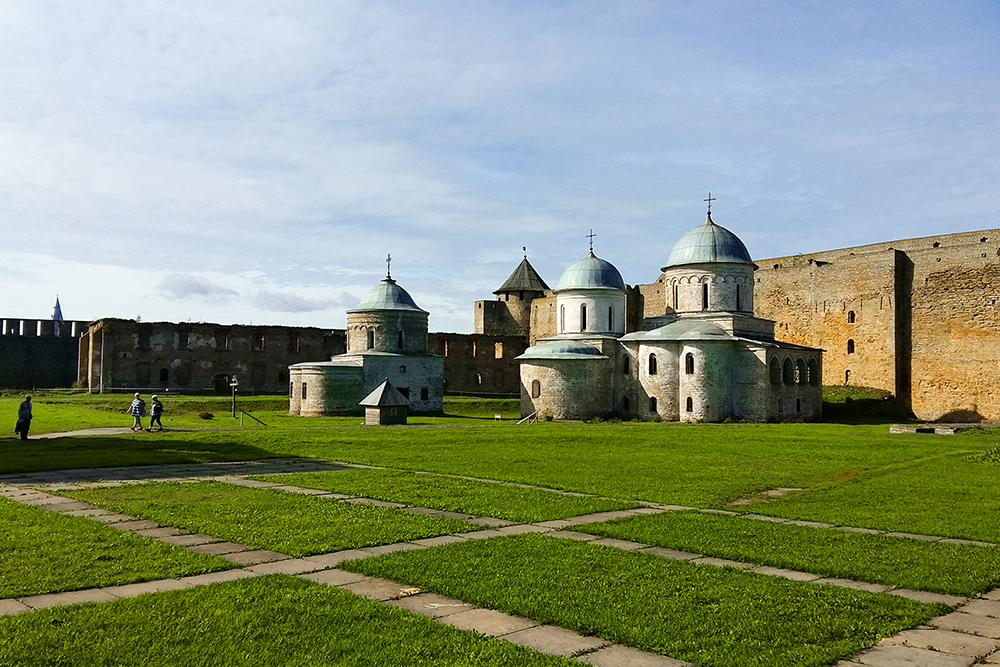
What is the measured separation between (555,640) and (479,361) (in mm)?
45538

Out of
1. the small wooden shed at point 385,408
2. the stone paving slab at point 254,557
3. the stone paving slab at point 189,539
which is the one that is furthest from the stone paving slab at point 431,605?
the small wooden shed at point 385,408

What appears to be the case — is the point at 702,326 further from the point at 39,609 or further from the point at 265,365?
the point at 39,609

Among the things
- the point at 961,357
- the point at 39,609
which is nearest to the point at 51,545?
the point at 39,609

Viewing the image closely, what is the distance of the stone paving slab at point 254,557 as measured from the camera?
6.97 metres

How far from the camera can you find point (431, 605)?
19.0ft

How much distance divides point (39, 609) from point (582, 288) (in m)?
32.5

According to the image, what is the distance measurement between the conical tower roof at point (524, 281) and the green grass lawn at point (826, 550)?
4651 cm

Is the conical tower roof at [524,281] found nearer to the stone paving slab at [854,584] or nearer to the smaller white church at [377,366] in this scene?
the smaller white church at [377,366]

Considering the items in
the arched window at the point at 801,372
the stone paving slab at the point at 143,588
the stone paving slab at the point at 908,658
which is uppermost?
the arched window at the point at 801,372

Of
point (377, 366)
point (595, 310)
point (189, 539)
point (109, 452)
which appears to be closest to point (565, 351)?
point (595, 310)

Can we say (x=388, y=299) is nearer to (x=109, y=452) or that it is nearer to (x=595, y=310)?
(x=595, y=310)

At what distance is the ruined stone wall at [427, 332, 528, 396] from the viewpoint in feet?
162

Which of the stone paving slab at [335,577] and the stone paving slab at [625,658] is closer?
the stone paving slab at [625,658]

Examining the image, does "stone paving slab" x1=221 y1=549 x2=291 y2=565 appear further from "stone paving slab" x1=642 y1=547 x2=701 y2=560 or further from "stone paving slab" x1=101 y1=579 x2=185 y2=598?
"stone paving slab" x1=642 y1=547 x2=701 y2=560
